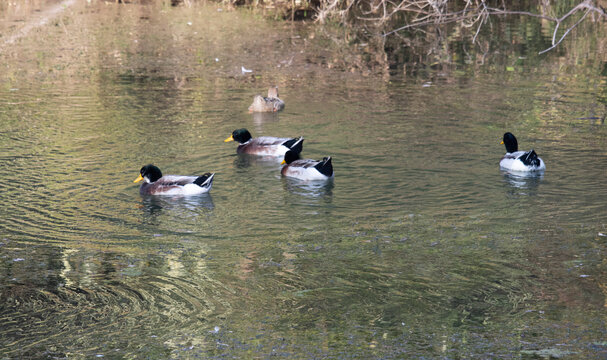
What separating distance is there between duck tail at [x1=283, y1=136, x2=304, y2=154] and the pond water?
9.4 inches

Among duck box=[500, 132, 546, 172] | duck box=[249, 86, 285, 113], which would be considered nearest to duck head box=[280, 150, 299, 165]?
duck box=[500, 132, 546, 172]

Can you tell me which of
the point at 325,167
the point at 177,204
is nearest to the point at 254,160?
the point at 325,167

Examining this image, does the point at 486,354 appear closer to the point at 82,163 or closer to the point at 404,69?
the point at 82,163

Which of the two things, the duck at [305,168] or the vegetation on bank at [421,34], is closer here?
the duck at [305,168]

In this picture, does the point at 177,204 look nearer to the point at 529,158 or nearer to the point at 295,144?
the point at 295,144

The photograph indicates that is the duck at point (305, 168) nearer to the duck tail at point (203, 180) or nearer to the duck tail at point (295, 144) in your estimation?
the duck tail at point (295, 144)

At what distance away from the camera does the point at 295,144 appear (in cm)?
1322

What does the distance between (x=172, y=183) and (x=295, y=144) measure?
2.77 m

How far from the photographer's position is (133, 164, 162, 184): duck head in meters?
11.2

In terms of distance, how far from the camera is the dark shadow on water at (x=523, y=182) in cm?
1116

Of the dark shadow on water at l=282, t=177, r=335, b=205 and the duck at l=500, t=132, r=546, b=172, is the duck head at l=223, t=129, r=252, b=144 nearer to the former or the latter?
the dark shadow on water at l=282, t=177, r=335, b=205

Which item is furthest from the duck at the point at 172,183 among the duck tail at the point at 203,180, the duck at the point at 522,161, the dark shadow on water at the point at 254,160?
the duck at the point at 522,161

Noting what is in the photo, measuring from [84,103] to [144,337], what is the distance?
11296mm

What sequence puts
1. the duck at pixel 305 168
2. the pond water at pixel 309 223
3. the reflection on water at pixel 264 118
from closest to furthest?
1. the pond water at pixel 309 223
2. the duck at pixel 305 168
3. the reflection on water at pixel 264 118
